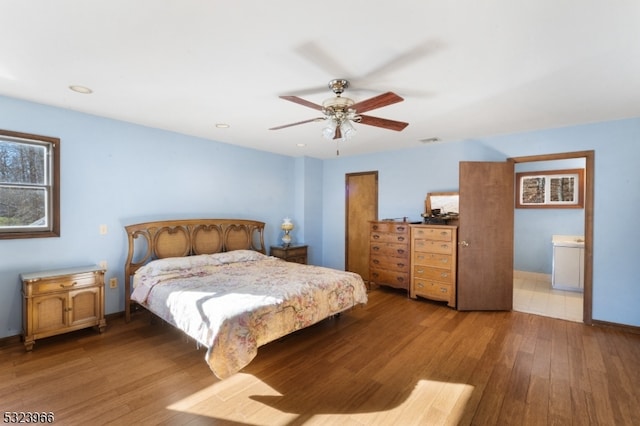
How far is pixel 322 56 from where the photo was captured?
2.04 meters

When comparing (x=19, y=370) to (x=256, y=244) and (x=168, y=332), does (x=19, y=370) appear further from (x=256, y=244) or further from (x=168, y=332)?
(x=256, y=244)

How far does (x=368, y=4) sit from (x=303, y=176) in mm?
4278

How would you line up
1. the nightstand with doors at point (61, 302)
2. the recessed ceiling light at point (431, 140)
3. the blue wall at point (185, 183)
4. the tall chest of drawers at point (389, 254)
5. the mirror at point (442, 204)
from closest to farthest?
the nightstand with doors at point (61, 302)
the blue wall at point (185, 183)
the recessed ceiling light at point (431, 140)
the mirror at point (442, 204)
the tall chest of drawers at point (389, 254)

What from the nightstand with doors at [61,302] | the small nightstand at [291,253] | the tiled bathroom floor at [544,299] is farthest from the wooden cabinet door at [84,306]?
the tiled bathroom floor at [544,299]

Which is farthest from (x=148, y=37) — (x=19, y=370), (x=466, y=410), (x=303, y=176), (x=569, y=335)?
(x=569, y=335)

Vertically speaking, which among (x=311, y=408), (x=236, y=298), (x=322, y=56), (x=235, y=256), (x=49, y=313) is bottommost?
(x=311, y=408)

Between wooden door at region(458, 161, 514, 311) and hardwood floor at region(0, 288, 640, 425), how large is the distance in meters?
0.60

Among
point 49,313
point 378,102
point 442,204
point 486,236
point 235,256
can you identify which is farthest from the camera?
point 442,204

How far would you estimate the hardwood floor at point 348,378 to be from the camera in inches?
78.0

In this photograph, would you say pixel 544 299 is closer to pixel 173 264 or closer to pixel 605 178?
pixel 605 178

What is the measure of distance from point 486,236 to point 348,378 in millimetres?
2787

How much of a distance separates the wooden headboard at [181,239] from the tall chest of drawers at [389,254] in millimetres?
1905

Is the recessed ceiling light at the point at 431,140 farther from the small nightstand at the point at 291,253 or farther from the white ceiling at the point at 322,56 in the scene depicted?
the small nightstand at the point at 291,253

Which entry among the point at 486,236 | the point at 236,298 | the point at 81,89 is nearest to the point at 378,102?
the point at 236,298
